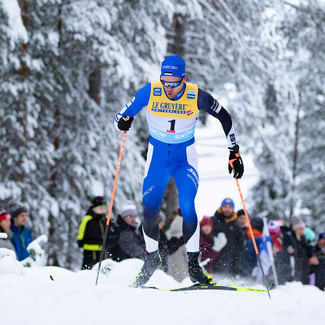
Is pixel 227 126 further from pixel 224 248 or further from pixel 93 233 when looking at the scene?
pixel 93 233

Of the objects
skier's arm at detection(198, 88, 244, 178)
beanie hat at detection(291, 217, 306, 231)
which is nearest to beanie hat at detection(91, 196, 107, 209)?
skier's arm at detection(198, 88, 244, 178)

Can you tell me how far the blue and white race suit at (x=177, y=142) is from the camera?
4.72m

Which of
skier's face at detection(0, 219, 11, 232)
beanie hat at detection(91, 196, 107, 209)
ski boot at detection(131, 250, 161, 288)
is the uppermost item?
beanie hat at detection(91, 196, 107, 209)

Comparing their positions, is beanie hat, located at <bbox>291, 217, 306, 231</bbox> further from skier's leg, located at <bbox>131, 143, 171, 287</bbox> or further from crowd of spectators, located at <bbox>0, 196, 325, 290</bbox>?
skier's leg, located at <bbox>131, 143, 171, 287</bbox>

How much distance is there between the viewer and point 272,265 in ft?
23.4

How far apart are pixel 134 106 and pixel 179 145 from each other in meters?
0.66

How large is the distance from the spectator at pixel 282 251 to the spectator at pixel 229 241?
88cm

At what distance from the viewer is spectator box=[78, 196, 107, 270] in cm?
668

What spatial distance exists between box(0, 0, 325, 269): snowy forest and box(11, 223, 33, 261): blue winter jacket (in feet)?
5.89

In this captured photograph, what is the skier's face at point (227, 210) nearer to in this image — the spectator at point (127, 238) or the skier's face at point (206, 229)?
the skier's face at point (206, 229)

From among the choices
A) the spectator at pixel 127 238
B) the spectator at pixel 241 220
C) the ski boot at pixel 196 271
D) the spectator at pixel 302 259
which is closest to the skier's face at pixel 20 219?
the spectator at pixel 127 238

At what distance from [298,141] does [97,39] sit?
1113 cm

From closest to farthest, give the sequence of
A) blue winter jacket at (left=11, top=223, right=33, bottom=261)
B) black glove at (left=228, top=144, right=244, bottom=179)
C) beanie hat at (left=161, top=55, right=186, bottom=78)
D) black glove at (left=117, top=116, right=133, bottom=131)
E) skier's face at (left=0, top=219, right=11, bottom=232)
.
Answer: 1. beanie hat at (left=161, top=55, right=186, bottom=78)
2. black glove at (left=228, top=144, right=244, bottom=179)
3. black glove at (left=117, top=116, right=133, bottom=131)
4. skier's face at (left=0, top=219, right=11, bottom=232)
5. blue winter jacket at (left=11, top=223, right=33, bottom=261)

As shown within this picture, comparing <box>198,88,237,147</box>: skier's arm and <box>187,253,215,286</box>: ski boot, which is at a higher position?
<box>198,88,237,147</box>: skier's arm
